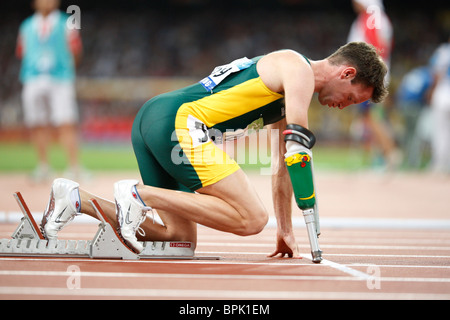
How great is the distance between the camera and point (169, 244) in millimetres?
3857

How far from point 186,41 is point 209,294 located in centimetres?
2615

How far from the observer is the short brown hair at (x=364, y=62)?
375 centimetres

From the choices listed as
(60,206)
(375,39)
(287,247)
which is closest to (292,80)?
(287,247)

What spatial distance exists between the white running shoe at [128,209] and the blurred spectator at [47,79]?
229 inches

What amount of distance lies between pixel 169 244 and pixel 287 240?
750 millimetres

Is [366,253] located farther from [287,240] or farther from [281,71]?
[281,71]

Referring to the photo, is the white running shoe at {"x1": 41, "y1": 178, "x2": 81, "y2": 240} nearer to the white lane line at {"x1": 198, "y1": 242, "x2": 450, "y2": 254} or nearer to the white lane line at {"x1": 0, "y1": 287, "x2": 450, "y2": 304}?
the white lane line at {"x1": 0, "y1": 287, "x2": 450, "y2": 304}

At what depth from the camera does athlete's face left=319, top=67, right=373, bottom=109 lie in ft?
12.3

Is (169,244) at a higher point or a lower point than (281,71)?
lower

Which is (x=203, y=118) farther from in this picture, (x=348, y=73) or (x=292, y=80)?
(x=348, y=73)

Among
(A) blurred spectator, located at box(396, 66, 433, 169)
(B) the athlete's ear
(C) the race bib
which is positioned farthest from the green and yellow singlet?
(A) blurred spectator, located at box(396, 66, 433, 169)

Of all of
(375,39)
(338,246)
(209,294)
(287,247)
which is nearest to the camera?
(209,294)

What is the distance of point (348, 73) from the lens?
3.76 metres
